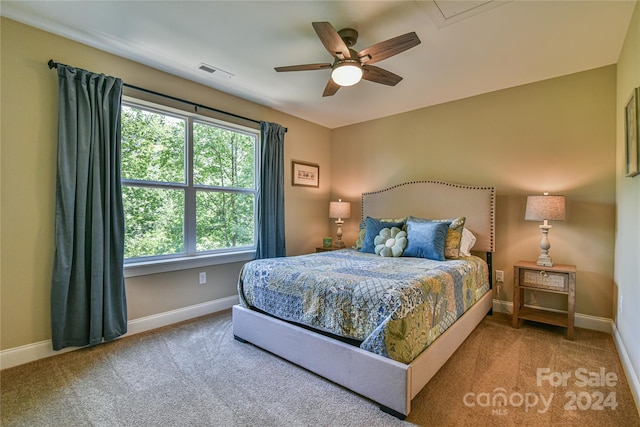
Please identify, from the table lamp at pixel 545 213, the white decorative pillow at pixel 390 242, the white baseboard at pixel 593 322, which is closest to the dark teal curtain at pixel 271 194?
the white decorative pillow at pixel 390 242

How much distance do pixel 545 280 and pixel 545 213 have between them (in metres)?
0.63

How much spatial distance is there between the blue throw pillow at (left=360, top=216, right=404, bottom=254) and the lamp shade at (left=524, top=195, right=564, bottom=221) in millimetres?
1263

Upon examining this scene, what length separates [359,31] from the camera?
2275 millimetres

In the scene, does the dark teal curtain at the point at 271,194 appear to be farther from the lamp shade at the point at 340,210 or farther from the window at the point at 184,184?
the lamp shade at the point at 340,210

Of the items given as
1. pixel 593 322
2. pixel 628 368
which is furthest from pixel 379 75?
pixel 593 322

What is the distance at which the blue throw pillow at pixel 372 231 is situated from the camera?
3389 mm

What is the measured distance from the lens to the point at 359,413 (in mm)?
1672

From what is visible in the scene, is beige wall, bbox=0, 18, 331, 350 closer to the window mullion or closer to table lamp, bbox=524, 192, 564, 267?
the window mullion

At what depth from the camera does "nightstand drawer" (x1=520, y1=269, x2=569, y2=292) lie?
8.74 ft

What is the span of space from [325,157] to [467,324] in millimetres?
3244

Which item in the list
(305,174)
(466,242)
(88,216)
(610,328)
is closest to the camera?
(88,216)

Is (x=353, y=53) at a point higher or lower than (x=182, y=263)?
higher

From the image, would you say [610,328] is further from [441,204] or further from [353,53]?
[353,53]

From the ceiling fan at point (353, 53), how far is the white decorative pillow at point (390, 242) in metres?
1.53
